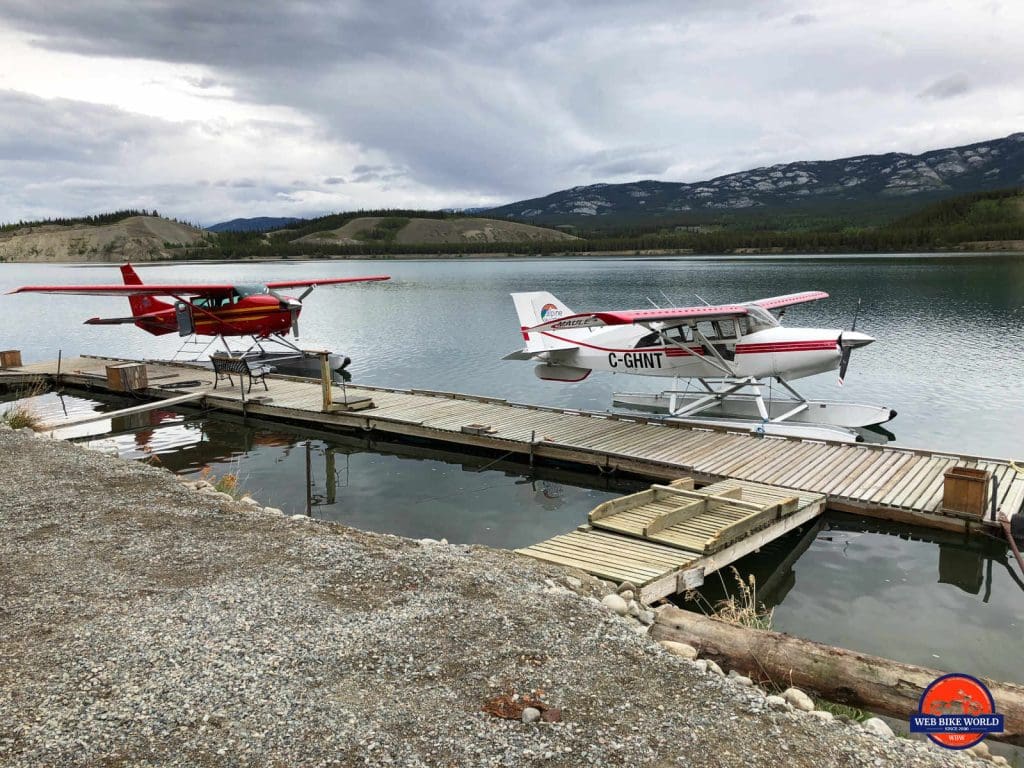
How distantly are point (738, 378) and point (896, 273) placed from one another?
167 feet

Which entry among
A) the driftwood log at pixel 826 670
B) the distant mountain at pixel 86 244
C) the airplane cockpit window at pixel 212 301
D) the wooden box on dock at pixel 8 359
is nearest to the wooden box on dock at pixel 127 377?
the airplane cockpit window at pixel 212 301

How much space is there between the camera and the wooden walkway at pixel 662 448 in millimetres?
8797

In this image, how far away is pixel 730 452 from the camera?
10.7 m

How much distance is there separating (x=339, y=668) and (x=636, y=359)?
10.5 metres

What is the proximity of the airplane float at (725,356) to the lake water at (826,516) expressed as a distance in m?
1.80

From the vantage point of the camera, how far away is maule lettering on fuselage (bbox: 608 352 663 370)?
44.7 feet

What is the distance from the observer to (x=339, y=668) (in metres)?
4.13

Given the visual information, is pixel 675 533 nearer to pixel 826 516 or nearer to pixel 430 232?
pixel 826 516

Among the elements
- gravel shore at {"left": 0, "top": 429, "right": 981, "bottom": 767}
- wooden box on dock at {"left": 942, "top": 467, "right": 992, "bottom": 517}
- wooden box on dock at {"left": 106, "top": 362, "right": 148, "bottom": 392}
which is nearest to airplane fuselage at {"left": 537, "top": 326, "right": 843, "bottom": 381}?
wooden box on dock at {"left": 942, "top": 467, "right": 992, "bottom": 517}

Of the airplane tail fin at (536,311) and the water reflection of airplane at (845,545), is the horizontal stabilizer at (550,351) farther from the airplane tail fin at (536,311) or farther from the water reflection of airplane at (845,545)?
the water reflection of airplane at (845,545)

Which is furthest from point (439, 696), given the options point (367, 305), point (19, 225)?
point (19, 225)

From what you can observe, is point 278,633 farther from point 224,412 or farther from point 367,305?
point 367,305

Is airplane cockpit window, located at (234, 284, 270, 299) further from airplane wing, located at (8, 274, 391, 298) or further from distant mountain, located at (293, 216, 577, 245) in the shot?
distant mountain, located at (293, 216, 577, 245)

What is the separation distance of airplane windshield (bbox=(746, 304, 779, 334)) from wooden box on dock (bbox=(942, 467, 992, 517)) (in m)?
5.24
